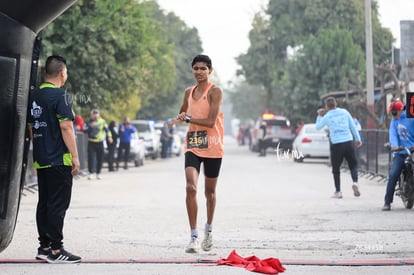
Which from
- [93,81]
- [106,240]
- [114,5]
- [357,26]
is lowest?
[106,240]

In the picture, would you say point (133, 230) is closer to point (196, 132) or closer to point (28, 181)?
point (196, 132)

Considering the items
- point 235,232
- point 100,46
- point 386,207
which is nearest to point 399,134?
point 386,207

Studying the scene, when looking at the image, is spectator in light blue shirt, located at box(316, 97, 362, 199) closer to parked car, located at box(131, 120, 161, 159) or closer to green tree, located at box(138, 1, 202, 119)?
parked car, located at box(131, 120, 161, 159)

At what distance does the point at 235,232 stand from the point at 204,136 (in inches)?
82.6

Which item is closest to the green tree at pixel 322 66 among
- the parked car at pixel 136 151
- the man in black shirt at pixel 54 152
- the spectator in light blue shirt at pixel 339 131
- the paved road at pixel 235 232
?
the parked car at pixel 136 151

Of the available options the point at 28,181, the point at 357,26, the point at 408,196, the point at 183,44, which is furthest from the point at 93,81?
the point at 183,44

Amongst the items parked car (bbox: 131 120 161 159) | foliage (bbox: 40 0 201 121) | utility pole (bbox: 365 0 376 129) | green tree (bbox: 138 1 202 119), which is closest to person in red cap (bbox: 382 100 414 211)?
foliage (bbox: 40 0 201 121)

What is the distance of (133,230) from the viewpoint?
11.6 m

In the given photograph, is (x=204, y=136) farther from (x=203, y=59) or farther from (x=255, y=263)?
(x=255, y=263)

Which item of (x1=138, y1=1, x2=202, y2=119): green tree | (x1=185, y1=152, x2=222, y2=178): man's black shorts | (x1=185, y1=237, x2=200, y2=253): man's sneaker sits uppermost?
(x1=138, y1=1, x2=202, y2=119): green tree

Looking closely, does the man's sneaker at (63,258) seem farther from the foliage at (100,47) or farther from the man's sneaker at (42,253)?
the foliage at (100,47)

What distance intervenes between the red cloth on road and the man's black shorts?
3.83 feet

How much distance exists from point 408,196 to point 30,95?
289 inches

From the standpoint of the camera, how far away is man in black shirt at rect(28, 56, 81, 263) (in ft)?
28.9
